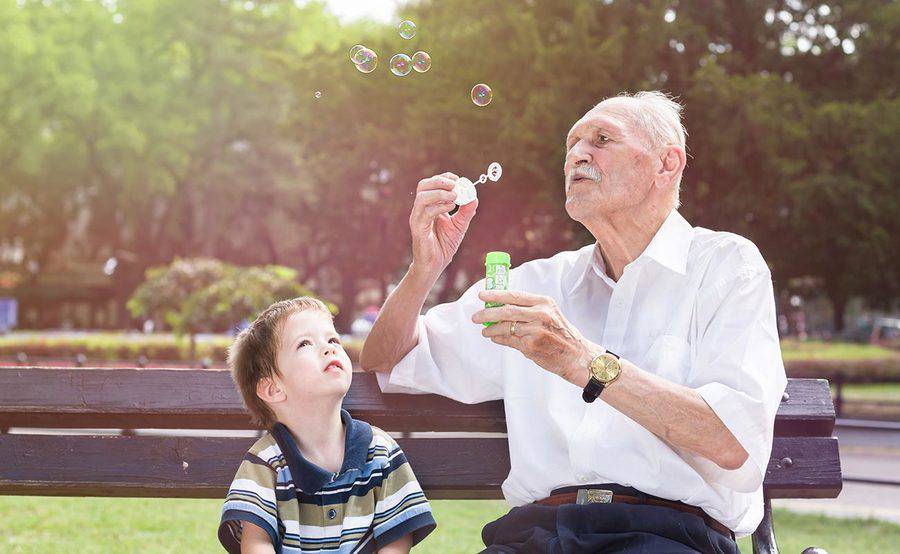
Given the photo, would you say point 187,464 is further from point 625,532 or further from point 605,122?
point 605,122

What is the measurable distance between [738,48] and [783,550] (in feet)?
51.4

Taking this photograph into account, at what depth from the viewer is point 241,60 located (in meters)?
38.1

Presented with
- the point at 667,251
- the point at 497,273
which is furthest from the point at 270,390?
the point at 667,251

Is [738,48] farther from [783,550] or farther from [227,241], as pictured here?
[227,241]

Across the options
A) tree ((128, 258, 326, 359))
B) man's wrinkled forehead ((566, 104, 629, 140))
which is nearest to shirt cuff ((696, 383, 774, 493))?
man's wrinkled forehead ((566, 104, 629, 140))

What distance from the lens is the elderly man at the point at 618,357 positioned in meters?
2.67

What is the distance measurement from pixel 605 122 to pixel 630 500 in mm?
1099

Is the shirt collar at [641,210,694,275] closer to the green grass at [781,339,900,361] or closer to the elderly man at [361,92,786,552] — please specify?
the elderly man at [361,92,786,552]

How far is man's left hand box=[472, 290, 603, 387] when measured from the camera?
2561 mm

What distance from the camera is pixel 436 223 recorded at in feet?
10.9

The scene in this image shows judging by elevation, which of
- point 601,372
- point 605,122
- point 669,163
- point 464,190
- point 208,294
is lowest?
point 208,294

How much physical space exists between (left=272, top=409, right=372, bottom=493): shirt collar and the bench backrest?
327mm

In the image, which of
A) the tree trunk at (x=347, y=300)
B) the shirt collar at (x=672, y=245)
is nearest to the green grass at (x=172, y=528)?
the shirt collar at (x=672, y=245)

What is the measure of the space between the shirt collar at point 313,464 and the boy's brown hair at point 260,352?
0.11m
